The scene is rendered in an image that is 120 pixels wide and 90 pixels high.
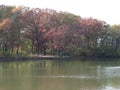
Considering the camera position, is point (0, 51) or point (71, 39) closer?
point (0, 51)

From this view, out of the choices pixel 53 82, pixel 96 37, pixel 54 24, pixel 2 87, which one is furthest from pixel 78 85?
pixel 96 37

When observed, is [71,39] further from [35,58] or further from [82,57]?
[35,58]

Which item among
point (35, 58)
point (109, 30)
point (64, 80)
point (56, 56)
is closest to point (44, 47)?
point (56, 56)

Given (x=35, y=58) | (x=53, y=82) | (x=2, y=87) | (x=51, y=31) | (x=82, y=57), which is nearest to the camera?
(x=2, y=87)

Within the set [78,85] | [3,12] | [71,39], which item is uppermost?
[3,12]

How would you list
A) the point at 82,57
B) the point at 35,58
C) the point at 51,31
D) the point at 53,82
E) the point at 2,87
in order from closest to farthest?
the point at 2,87
the point at 53,82
the point at 35,58
the point at 51,31
the point at 82,57

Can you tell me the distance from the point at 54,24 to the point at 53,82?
38872 mm

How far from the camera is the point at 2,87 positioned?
2375 centimetres

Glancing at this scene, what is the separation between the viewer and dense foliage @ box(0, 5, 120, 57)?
191ft

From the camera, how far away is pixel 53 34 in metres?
62.7

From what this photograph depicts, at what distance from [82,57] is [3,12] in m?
17.9

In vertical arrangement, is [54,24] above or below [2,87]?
above

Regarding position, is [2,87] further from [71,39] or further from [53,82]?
[71,39]

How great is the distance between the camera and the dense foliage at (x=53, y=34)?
191ft
